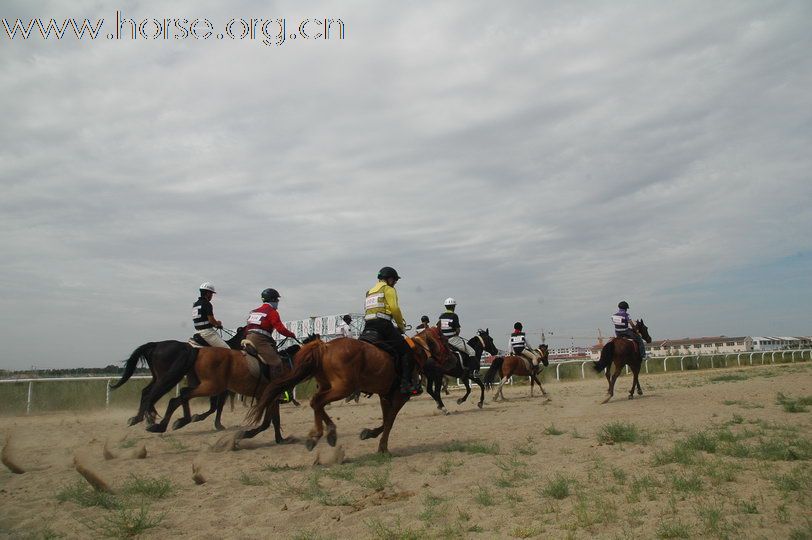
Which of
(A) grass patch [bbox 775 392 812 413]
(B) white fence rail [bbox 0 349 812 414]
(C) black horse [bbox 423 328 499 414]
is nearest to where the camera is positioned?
(A) grass patch [bbox 775 392 812 413]

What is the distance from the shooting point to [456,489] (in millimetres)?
5750

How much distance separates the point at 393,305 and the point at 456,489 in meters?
3.27

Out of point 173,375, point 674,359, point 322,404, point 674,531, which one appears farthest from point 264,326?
point 674,359

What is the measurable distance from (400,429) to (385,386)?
3389 millimetres

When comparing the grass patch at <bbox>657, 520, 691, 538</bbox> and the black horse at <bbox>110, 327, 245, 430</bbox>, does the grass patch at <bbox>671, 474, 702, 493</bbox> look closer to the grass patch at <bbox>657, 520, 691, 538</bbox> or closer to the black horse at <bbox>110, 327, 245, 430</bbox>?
the grass patch at <bbox>657, 520, 691, 538</bbox>

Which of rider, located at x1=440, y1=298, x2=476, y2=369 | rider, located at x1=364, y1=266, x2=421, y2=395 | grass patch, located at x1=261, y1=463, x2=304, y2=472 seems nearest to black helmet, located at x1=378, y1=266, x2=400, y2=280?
rider, located at x1=364, y1=266, x2=421, y2=395

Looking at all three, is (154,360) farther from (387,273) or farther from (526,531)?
(526,531)

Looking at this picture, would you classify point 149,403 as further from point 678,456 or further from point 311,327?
point 311,327

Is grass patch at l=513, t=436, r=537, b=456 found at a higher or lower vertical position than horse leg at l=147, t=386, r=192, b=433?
lower

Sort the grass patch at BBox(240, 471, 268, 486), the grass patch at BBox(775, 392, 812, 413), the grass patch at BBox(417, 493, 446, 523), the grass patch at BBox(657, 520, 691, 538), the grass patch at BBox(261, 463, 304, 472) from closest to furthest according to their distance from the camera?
the grass patch at BBox(657, 520, 691, 538), the grass patch at BBox(417, 493, 446, 523), the grass patch at BBox(240, 471, 268, 486), the grass patch at BBox(261, 463, 304, 472), the grass patch at BBox(775, 392, 812, 413)

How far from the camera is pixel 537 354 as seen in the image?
19.2 m

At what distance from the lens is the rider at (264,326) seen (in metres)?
10.1

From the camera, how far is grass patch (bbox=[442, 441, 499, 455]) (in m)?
7.62

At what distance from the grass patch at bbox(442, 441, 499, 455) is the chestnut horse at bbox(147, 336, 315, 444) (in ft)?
9.83
